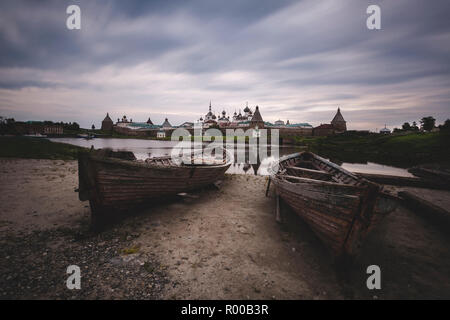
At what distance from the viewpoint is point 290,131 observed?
9075 centimetres

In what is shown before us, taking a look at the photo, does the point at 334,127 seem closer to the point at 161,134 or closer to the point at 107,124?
the point at 161,134

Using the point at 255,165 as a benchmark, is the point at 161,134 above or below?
above

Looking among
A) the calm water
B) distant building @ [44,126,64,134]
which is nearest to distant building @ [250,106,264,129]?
the calm water

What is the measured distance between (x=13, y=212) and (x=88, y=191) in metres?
4.02

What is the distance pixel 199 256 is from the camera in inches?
188

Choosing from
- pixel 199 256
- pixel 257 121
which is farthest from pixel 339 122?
pixel 199 256

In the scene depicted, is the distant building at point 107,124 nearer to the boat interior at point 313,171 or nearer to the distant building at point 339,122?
the distant building at point 339,122

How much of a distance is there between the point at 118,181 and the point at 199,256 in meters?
3.37

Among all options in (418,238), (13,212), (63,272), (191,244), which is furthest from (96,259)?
(418,238)

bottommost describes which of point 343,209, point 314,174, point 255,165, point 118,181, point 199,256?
point 199,256

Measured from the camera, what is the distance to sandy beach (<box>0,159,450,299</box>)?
3701 mm

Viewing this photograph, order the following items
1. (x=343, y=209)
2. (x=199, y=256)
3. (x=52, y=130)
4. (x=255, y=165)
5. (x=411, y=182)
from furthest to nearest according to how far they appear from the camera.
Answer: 1. (x=52, y=130)
2. (x=255, y=165)
3. (x=411, y=182)
4. (x=199, y=256)
5. (x=343, y=209)

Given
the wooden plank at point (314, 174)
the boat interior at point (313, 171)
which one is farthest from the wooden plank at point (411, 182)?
the wooden plank at point (314, 174)
